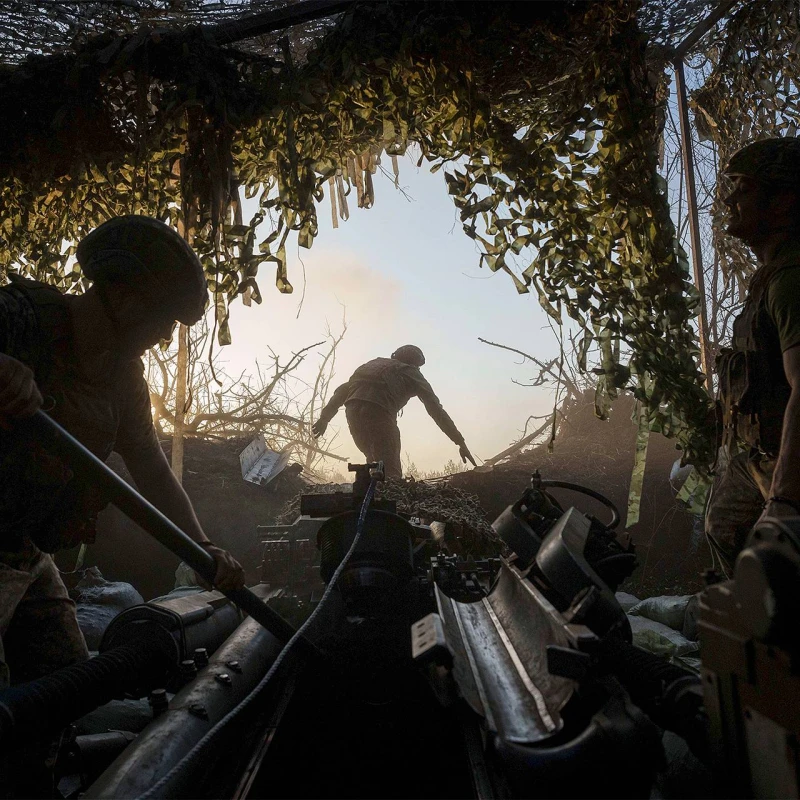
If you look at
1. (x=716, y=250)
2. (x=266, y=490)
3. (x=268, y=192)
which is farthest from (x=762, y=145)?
(x=266, y=490)

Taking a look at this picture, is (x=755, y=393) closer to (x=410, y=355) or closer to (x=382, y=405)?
(x=382, y=405)

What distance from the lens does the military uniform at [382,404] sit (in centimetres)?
830

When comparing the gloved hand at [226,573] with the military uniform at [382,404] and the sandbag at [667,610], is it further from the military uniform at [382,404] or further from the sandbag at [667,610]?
the military uniform at [382,404]

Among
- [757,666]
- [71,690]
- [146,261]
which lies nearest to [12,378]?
[146,261]

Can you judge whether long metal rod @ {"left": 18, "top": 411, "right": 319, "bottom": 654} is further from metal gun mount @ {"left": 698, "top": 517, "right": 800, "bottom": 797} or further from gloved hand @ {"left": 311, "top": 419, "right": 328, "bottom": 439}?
gloved hand @ {"left": 311, "top": 419, "right": 328, "bottom": 439}

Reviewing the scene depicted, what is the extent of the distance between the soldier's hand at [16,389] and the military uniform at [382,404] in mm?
6255

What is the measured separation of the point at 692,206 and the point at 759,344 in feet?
8.78

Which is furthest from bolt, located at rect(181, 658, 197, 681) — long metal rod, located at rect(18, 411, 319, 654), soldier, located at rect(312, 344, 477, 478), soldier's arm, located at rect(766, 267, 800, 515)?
soldier, located at rect(312, 344, 477, 478)

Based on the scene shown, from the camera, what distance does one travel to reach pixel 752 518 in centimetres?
282

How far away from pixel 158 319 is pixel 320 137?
1.54m

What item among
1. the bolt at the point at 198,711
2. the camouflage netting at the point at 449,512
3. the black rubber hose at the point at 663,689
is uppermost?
the black rubber hose at the point at 663,689

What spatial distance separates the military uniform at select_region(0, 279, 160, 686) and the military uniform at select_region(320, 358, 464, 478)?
18.7ft

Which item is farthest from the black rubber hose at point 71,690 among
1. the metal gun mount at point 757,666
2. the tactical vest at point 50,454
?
the metal gun mount at point 757,666

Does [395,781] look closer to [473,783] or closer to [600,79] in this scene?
[473,783]
